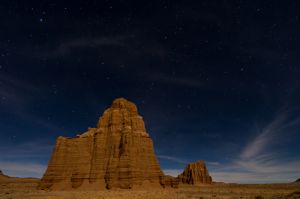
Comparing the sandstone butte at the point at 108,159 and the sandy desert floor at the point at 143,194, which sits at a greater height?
the sandstone butte at the point at 108,159

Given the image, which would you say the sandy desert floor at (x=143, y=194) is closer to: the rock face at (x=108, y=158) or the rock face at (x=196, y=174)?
the rock face at (x=108, y=158)

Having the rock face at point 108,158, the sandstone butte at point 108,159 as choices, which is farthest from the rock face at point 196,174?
the rock face at point 108,158

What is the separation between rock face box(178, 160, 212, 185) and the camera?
15548cm

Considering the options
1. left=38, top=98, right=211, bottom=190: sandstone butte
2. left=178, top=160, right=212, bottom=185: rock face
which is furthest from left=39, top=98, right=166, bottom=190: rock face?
left=178, top=160, right=212, bottom=185: rock face

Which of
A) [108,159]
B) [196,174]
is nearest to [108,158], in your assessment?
Answer: [108,159]

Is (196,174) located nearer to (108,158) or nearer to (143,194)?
(108,158)

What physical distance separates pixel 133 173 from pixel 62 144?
879 inches

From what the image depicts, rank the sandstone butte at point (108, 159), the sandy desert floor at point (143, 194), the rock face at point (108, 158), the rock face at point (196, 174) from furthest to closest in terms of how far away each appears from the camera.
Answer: the rock face at point (196, 174) → the rock face at point (108, 158) → the sandstone butte at point (108, 159) → the sandy desert floor at point (143, 194)

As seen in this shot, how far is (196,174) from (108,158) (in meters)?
103

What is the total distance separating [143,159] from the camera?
2724 inches

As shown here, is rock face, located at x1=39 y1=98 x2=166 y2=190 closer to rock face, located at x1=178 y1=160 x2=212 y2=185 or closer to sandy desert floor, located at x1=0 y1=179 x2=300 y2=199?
sandy desert floor, located at x1=0 y1=179 x2=300 y2=199

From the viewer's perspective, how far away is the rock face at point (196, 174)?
510 feet

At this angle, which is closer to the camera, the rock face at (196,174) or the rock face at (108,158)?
Result: the rock face at (108,158)

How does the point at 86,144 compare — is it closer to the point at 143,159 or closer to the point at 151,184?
the point at 143,159
